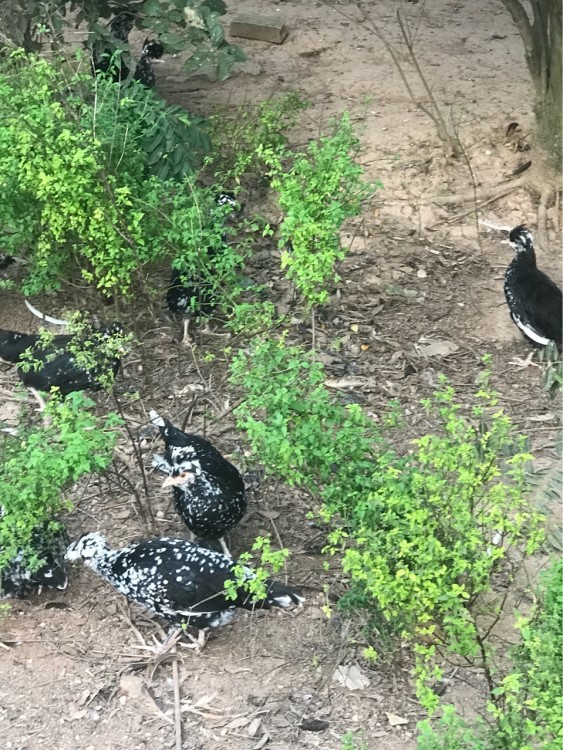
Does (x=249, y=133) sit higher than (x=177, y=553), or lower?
higher

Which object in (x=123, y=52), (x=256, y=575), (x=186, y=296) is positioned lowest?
(x=186, y=296)

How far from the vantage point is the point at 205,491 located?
4.35m

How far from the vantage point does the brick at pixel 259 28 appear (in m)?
9.67

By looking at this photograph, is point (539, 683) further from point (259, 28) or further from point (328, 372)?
point (259, 28)

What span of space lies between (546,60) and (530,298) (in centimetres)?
234

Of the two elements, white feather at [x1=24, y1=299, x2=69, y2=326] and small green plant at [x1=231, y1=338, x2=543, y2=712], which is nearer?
small green plant at [x1=231, y1=338, x2=543, y2=712]

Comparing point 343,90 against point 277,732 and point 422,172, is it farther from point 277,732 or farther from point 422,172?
point 277,732

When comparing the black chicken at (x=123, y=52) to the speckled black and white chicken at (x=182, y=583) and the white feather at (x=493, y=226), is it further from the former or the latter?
the speckled black and white chicken at (x=182, y=583)

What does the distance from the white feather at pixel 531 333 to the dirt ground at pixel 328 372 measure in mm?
253

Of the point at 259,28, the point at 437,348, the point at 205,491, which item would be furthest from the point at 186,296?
the point at 259,28

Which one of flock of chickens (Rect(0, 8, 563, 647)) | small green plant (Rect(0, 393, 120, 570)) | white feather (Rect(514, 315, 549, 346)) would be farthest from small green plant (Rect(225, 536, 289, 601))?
white feather (Rect(514, 315, 549, 346))

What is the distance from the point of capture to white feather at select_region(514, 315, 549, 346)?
229 inches

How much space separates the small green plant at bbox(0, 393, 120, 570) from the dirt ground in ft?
2.05

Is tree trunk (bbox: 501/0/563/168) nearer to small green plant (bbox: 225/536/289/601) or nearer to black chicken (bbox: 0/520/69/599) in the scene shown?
small green plant (bbox: 225/536/289/601)
